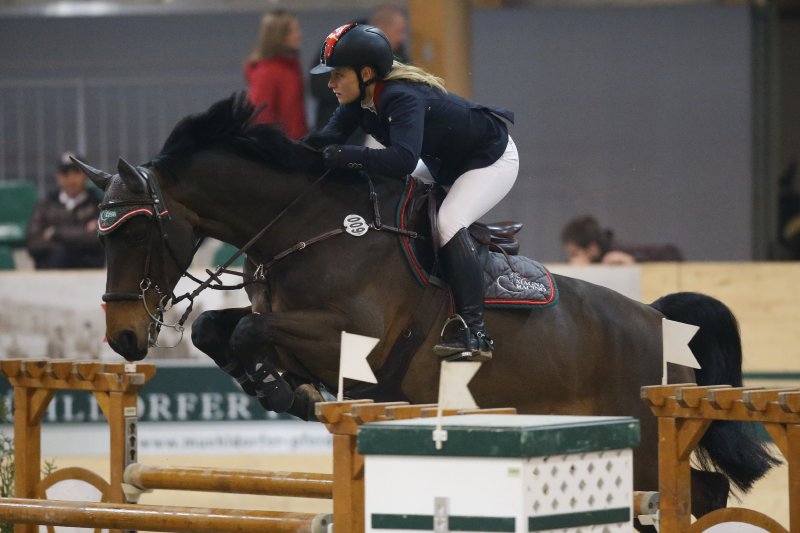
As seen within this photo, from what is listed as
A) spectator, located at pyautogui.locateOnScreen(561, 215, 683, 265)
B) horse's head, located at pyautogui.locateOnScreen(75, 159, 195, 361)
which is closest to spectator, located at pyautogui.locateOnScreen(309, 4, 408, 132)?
spectator, located at pyautogui.locateOnScreen(561, 215, 683, 265)

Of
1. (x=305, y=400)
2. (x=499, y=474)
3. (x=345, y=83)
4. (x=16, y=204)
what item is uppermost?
(x=16, y=204)

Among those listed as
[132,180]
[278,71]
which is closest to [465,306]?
[132,180]

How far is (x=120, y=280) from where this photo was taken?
3922 mm

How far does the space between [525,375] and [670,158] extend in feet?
18.4

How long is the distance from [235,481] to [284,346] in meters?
0.45

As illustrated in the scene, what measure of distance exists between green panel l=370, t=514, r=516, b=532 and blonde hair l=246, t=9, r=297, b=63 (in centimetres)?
522

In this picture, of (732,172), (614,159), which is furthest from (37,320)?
(732,172)

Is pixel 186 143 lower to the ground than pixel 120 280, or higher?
higher

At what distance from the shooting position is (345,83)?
402 centimetres

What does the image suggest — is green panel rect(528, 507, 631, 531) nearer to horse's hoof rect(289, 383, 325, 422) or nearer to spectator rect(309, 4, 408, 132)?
horse's hoof rect(289, 383, 325, 422)

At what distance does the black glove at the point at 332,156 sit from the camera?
3.97 m

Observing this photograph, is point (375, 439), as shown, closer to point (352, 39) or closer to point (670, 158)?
point (352, 39)

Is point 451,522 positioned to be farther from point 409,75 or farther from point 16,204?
point 16,204

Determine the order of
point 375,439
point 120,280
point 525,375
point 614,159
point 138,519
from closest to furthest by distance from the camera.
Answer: point 375,439, point 138,519, point 120,280, point 525,375, point 614,159
